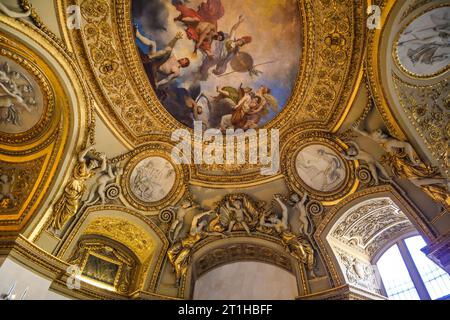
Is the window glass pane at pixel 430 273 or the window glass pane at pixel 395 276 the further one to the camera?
the window glass pane at pixel 395 276

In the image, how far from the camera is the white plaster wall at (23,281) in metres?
7.45

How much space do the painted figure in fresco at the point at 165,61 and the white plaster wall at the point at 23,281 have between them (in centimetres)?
680

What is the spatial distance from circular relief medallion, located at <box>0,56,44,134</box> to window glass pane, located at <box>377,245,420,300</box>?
12703mm

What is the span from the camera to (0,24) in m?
7.50

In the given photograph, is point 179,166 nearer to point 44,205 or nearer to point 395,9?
point 44,205

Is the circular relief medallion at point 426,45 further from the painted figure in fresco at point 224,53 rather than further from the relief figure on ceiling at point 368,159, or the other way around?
the painted figure in fresco at point 224,53

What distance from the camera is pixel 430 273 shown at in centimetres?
1019

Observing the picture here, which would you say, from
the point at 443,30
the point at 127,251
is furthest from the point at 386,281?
the point at 127,251

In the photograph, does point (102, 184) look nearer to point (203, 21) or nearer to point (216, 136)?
point (216, 136)

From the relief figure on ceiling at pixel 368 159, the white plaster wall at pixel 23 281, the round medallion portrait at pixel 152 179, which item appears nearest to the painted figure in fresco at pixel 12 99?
the round medallion portrait at pixel 152 179

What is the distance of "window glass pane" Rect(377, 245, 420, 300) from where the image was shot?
34.1ft

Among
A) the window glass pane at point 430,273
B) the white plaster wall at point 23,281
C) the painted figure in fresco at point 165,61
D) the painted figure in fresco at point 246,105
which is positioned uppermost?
the painted figure in fresco at point 165,61

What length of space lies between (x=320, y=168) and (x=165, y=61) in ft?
21.6
